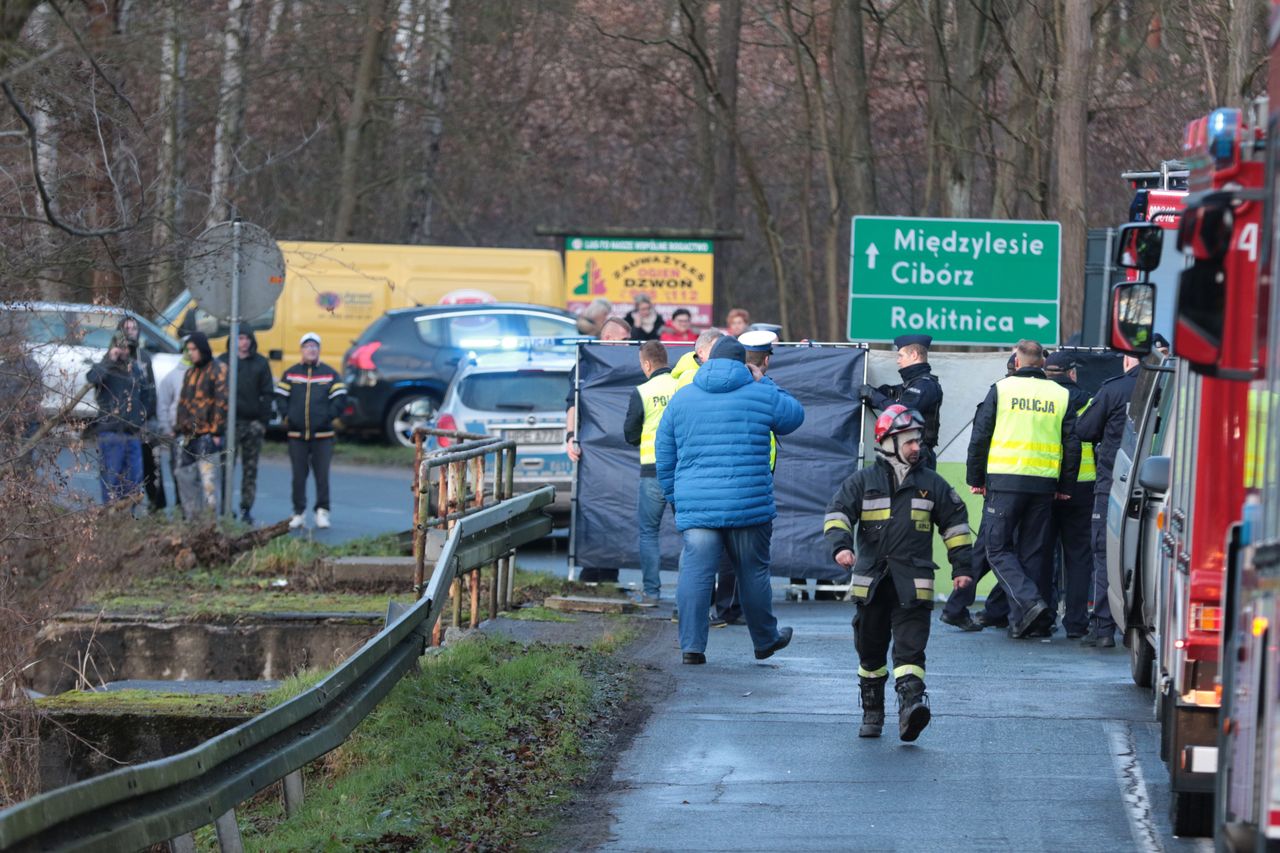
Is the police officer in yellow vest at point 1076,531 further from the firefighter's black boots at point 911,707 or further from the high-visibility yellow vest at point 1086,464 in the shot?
the firefighter's black boots at point 911,707

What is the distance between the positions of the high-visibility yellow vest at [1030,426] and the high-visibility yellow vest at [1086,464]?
0.26 meters

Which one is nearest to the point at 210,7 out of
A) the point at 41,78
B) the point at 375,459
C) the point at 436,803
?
the point at 375,459

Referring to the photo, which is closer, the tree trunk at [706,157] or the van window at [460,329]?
the van window at [460,329]

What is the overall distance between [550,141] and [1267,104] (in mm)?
37101

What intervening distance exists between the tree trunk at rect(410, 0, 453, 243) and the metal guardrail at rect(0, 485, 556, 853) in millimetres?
24856

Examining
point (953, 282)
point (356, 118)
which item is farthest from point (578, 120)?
point (953, 282)

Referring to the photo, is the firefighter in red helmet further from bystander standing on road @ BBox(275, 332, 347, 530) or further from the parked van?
the parked van

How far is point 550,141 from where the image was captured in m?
42.9

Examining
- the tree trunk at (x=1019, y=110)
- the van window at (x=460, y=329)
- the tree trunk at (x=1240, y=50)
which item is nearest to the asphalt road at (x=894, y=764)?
the tree trunk at (x=1240, y=50)

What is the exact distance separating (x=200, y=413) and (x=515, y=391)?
3021mm

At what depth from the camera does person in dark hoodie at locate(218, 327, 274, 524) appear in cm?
1953

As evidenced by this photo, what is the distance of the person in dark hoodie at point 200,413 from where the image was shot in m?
19.0

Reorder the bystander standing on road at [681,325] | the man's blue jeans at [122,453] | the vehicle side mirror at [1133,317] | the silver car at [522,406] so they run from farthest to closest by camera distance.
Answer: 1. the man's blue jeans at [122,453]
2. the bystander standing on road at [681,325]
3. the silver car at [522,406]
4. the vehicle side mirror at [1133,317]

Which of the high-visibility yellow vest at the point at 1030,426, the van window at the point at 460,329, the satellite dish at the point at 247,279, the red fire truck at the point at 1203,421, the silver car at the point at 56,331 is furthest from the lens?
the van window at the point at 460,329
